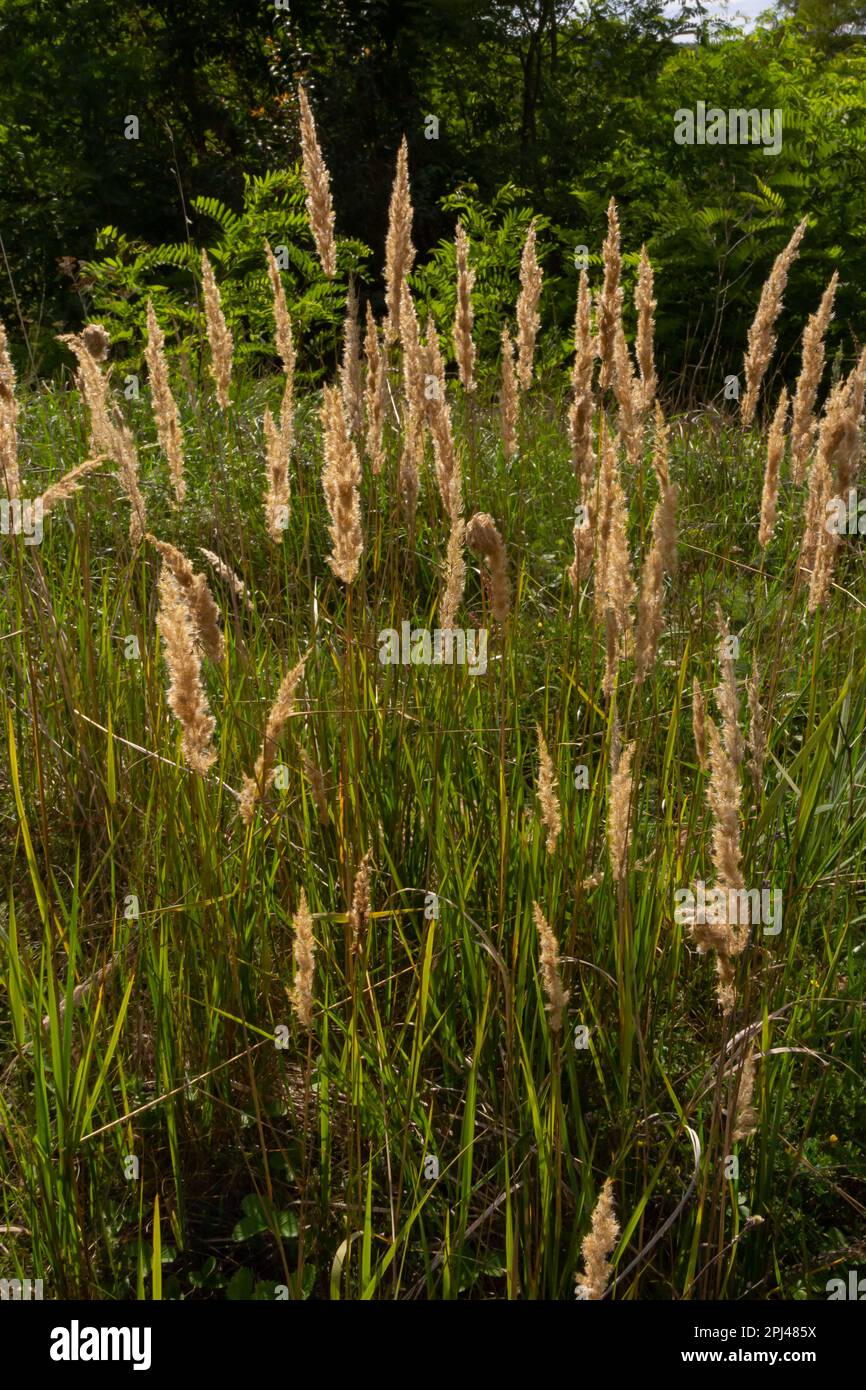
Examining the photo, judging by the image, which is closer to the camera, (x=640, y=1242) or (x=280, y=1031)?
(x=640, y=1242)

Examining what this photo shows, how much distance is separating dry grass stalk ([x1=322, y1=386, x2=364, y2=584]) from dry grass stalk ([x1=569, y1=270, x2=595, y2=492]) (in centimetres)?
89

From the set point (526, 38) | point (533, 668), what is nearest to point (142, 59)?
point (526, 38)

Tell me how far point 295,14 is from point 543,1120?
37.6ft

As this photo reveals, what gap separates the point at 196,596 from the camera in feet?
4.67

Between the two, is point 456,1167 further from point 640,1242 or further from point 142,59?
point 142,59

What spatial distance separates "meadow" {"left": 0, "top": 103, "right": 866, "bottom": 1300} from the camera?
150 centimetres

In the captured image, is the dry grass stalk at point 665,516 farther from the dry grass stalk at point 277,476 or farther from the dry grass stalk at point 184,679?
the dry grass stalk at point 184,679

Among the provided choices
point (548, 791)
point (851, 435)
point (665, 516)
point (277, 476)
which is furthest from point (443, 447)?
point (548, 791)

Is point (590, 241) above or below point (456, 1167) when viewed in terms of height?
above

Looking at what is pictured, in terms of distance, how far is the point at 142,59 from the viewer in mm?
9906

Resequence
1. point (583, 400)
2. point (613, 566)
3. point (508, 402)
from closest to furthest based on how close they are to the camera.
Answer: point (613, 566) → point (583, 400) → point (508, 402)

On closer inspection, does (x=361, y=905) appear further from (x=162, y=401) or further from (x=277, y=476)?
(x=162, y=401)

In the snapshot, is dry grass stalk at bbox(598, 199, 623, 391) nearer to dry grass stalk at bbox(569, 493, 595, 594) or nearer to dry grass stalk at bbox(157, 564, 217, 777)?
dry grass stalk at bbox(569, 493, 595, 594)

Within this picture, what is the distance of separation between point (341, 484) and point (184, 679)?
38 cm
